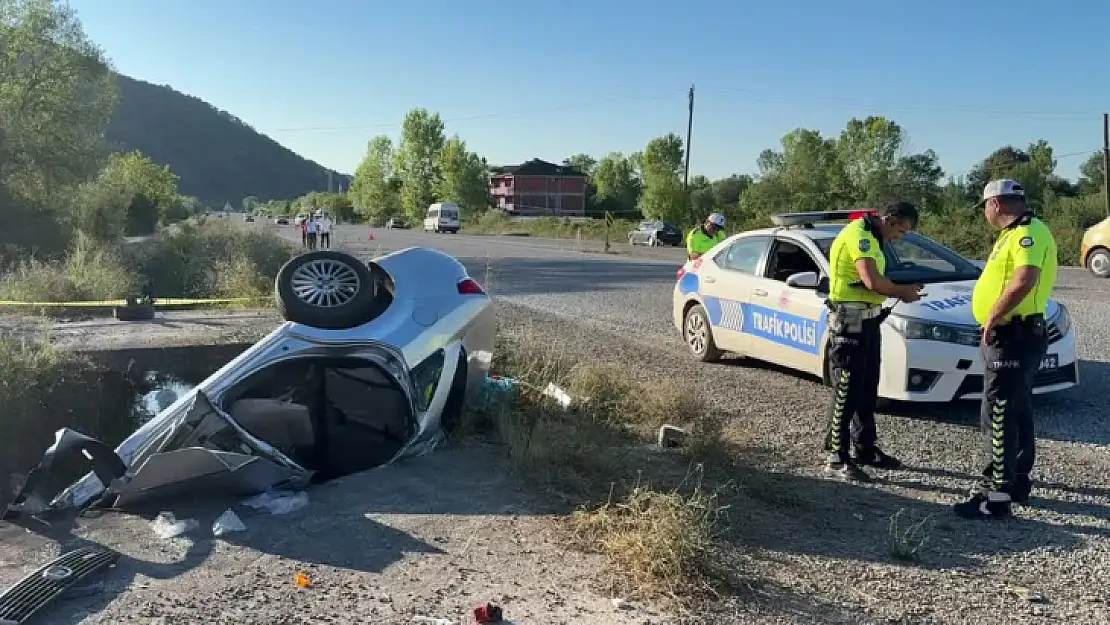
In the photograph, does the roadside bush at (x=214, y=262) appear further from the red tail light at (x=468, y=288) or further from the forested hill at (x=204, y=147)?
the forested hill at (x=204, y=147)

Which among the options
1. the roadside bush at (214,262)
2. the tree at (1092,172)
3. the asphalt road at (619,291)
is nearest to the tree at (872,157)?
the tree at (1092,172)

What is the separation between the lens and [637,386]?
7.40 meters

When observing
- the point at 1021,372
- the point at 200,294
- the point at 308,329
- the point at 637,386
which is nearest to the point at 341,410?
the point at 308,329

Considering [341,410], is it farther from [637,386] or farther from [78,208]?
[78,208]

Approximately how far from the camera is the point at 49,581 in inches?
144

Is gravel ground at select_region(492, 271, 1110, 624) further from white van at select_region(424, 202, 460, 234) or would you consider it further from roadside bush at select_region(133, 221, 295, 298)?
white van at select_region(424, 202, 460, 234)

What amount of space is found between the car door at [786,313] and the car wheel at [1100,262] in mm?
16615

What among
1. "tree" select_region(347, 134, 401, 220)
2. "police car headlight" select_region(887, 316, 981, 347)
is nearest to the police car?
"police car headlight" select_region(887, 316, 981, 347)

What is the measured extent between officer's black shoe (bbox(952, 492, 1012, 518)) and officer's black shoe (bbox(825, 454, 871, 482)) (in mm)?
691

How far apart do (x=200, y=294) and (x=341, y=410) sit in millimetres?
14469

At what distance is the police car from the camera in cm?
676

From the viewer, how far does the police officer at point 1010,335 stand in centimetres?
480

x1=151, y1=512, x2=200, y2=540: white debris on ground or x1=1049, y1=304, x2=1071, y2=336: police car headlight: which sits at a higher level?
x1=1049, y1=304, x2=1071, y2=336: police car headlight

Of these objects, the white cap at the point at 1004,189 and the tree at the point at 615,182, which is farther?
the tree at the point at 615,182
